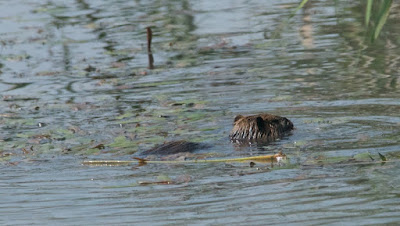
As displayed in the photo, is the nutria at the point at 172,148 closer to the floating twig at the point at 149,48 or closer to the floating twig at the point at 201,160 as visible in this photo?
the floating twig at the point at 201,160

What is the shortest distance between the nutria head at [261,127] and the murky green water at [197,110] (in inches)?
4.6

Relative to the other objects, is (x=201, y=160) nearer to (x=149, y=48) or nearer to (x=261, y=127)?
(x=261, y=127)

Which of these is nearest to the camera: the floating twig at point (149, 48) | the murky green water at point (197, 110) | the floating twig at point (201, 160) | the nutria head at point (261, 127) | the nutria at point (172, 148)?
the murky green water at point (197, 110)

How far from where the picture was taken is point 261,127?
27.4ft

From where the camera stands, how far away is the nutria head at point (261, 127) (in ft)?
27.3

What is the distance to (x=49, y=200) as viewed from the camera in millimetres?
6469

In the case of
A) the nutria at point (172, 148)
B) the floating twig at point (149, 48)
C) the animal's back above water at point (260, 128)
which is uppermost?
the nutria at point (172, 148)

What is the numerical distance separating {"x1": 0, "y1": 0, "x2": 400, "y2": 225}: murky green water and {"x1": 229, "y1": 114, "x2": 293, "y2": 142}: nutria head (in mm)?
117

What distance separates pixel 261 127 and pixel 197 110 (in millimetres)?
1278

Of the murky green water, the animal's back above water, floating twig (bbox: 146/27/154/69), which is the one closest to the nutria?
the murky green water

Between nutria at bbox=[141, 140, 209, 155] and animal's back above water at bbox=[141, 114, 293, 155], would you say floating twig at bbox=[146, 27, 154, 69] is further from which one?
nutria at bbox=[141, 140, 209, 155]

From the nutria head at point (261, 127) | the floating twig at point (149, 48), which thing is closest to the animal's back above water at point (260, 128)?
the nutria head at point (261, 127)

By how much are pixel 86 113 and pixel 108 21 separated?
20.4 feet

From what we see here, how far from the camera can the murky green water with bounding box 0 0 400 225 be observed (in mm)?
5965
